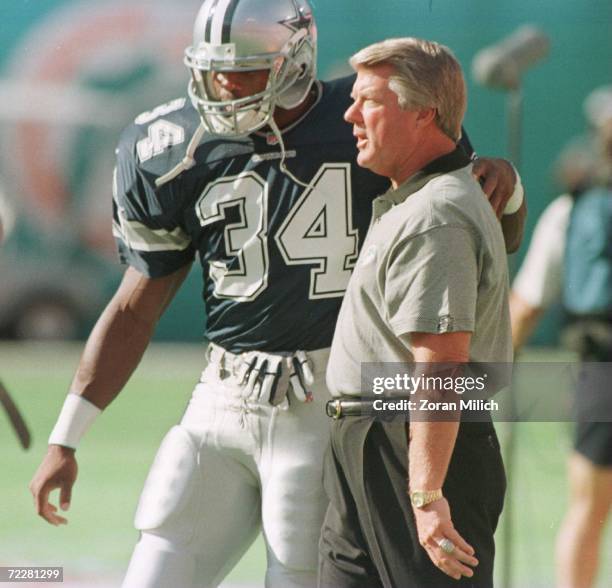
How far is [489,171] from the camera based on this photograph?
2.66 metres

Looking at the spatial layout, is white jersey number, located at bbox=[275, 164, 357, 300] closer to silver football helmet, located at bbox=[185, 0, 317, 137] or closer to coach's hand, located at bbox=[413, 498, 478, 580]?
silver football helmet, located at bbox=[185, 0, 317, 137]

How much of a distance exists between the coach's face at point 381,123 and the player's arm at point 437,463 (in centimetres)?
35

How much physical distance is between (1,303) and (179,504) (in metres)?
5.06

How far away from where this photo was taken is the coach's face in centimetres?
239

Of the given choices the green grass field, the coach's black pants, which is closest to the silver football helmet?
the coach's black pants

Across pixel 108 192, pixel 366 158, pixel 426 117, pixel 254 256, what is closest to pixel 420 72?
pixel 426 117

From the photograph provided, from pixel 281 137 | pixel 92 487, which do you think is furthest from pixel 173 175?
pixel 92 487

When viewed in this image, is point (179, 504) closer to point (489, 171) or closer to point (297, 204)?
point (297, 204)

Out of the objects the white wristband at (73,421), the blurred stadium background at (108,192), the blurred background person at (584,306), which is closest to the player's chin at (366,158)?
the white wristband at (73,421)

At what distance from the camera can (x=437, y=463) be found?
2252 mm

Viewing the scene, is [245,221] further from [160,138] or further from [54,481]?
[54,481]

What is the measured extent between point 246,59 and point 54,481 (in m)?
0.97

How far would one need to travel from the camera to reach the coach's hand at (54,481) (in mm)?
2834

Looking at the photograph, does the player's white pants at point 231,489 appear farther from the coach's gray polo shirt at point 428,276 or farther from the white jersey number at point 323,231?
the coach's gray polo shirt at point 428,276
